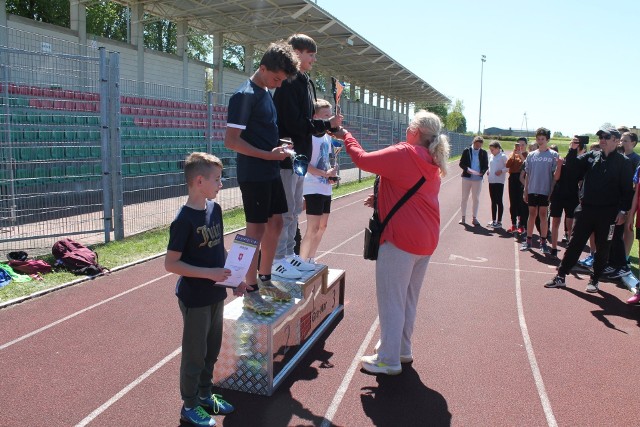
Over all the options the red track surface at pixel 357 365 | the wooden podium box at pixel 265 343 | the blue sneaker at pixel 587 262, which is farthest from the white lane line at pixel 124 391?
the blue sneaker at pixel 587 262

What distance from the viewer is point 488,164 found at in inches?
497

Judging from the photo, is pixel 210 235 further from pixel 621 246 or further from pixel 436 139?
pixel 621 246

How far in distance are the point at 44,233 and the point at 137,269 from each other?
1932 millimetres

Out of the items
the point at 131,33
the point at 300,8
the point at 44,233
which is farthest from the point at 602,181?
the point at 131,33

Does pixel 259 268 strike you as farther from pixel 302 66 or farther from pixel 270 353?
pixel 302 66

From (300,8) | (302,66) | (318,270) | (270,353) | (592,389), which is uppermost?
(300,8)

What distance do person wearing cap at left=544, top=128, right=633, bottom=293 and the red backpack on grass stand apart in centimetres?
645

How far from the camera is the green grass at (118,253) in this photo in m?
6.04

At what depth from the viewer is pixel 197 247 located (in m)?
3.20

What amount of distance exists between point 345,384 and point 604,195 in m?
4.58

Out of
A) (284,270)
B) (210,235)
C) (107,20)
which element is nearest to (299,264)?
(284,270)

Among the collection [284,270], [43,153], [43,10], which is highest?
[43,10]

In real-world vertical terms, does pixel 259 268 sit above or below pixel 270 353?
above

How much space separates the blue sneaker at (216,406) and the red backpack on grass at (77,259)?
3.95m
